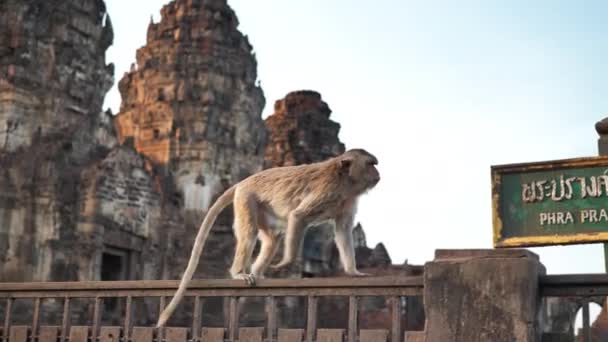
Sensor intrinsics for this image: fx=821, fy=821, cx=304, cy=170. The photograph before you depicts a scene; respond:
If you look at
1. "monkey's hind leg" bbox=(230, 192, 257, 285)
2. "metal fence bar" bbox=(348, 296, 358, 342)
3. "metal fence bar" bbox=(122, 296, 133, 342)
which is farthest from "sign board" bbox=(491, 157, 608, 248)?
"metal fence bar" bbox=(122, 296, 133, 342)

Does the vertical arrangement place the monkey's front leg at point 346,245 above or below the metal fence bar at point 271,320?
above

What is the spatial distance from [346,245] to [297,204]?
0.46 meters

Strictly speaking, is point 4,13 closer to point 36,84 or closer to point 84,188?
point 36,84

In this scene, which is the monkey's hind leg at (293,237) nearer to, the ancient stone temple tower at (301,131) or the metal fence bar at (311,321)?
the metal fence bar at (311,321)

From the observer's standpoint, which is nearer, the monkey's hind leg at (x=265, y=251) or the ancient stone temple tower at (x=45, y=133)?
the monkey's hind leg at (x=265, y=251)

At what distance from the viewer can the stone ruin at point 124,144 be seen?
778 inches

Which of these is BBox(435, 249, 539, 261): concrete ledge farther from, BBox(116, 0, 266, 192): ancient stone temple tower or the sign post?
BBox(116, 0, 266, 192): ancient stone temple tower

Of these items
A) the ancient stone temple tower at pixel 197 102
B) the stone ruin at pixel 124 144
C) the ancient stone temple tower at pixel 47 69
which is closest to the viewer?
the stone ruin at pixel 124 144

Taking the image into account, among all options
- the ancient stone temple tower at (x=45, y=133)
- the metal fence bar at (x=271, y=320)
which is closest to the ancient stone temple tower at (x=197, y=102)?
the ancient stone temple tower at (x=45, y=133)

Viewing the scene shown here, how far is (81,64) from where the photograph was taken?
845 inches

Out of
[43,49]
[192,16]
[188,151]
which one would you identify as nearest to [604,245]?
[43,49]

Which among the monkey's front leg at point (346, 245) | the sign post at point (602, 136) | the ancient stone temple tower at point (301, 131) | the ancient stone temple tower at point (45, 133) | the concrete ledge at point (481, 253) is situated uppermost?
the ancient stone temple tower at point (301, 131)

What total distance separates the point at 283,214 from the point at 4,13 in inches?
659

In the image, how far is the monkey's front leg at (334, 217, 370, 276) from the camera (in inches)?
224
